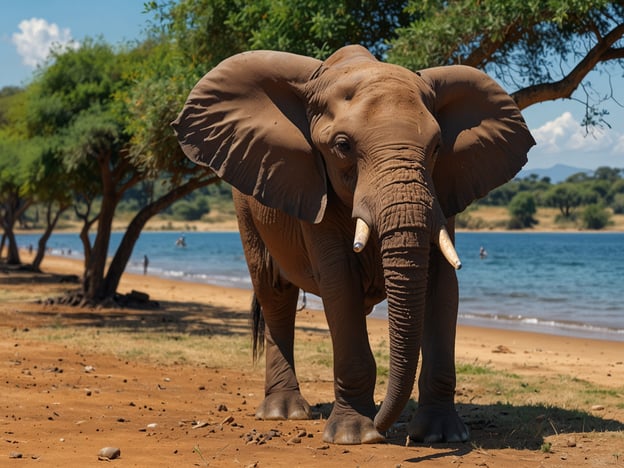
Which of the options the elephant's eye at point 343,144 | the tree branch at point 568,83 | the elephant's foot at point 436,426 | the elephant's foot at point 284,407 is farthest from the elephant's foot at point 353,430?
the tree branch at point 568,83

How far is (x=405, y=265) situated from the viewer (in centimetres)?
613

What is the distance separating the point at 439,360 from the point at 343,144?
1.77 m

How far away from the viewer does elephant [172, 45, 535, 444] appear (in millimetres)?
6207

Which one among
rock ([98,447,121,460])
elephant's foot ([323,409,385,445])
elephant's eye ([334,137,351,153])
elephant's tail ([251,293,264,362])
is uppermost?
elephant's eye ([334,137,351,153])

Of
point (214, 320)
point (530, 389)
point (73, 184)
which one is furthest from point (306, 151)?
point (73, 184)

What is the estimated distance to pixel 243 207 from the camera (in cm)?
923

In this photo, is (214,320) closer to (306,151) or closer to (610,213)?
(306,151)

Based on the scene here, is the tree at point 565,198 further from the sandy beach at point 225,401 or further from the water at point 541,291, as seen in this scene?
the sandy beach at point 225,401

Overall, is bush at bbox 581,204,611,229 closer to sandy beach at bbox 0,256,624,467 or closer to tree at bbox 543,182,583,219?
tree at bbox 543,182,583,219

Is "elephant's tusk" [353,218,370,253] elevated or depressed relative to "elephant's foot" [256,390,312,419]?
elevated

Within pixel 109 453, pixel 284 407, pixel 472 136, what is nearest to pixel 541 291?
pixel 284 407

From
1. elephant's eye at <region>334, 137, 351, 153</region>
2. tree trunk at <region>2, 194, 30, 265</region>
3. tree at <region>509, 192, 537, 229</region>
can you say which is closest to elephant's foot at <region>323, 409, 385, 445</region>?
elephant's eye at <region>334, 137, 351, 153</region>

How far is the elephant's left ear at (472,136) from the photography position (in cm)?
741

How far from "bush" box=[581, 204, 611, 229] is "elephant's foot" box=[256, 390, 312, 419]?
11943cm
